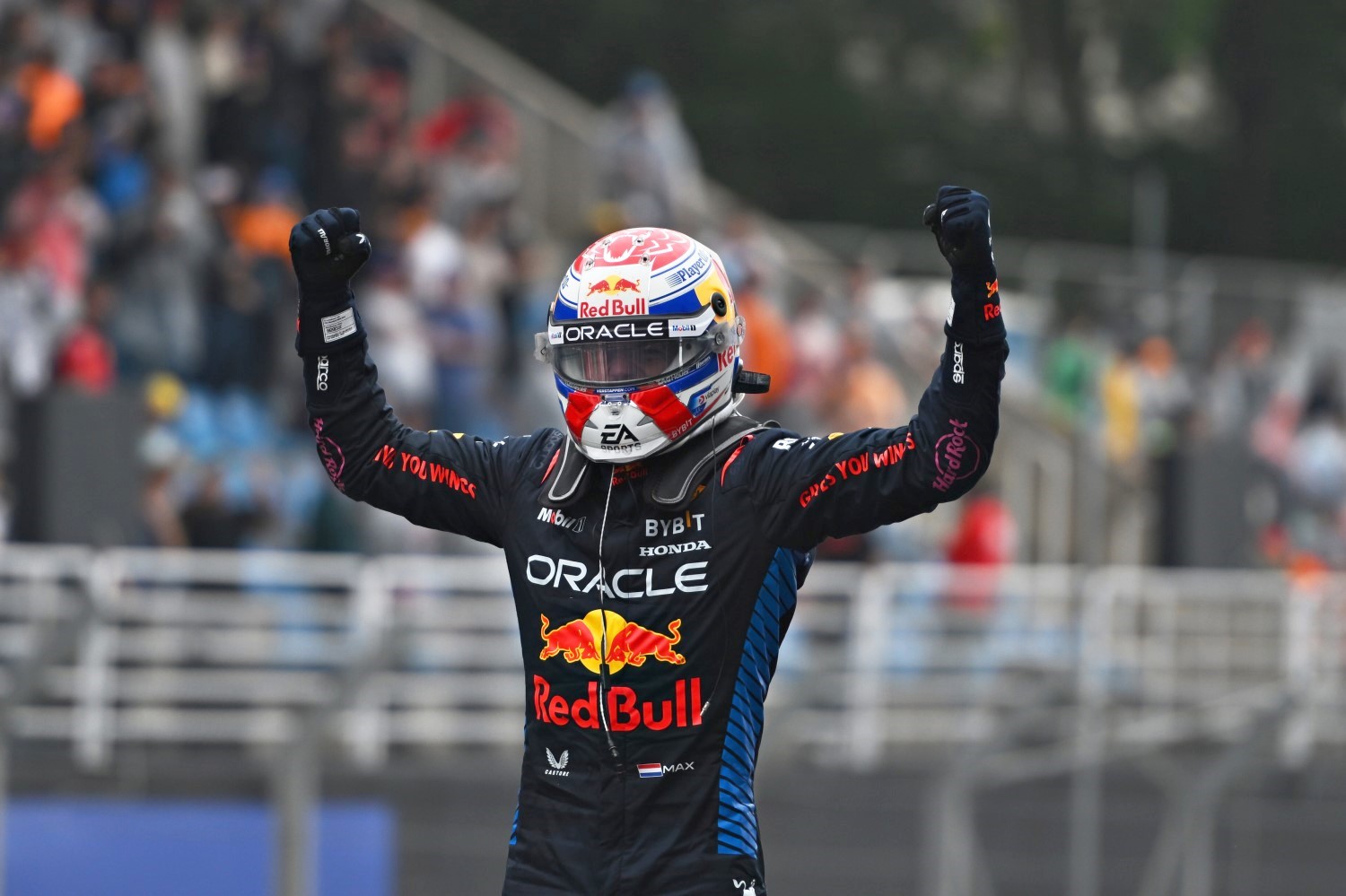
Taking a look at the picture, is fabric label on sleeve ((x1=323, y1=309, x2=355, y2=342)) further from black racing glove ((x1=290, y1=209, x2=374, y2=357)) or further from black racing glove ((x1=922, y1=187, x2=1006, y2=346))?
black racing glove ((x1=922, y1=187, x2=1006, y2=346))

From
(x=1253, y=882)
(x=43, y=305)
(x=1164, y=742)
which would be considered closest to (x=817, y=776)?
(x=1164, y=742)

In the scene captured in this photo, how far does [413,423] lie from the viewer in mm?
13734

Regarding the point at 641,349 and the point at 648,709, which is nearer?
the point at 648,709

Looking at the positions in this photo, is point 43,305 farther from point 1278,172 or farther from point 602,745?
point 1278,172

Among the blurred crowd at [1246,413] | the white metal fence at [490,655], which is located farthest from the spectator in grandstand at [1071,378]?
the white metal fence at [490,655]

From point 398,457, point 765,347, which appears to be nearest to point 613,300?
point 398,457

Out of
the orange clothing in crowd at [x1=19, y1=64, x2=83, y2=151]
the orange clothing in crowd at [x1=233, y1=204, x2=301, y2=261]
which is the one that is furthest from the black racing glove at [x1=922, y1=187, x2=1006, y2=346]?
the orange clothing in crowd at [x1=19, y1=64, x2=83, y2=151]

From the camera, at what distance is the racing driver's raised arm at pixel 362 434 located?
532 centimetres

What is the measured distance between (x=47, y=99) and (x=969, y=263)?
10251mm

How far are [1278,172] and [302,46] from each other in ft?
56.8

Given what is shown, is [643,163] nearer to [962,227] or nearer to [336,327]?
[336,327]

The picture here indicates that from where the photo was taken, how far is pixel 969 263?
481 centimetres

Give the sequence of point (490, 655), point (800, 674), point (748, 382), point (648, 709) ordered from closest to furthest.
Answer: point (648, 709) → point (748, 382) → point (800, 674) → point (490, 655)

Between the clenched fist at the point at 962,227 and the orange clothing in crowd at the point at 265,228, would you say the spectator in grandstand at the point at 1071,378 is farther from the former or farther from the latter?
the clenched fist at the point at 962,227
